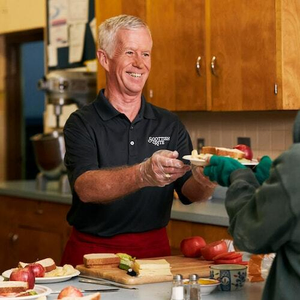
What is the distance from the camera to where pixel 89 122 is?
3252mm

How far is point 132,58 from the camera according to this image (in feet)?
10.8

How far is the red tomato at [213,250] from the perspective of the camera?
111 inches

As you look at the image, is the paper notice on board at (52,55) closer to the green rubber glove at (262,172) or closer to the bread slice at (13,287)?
the bread slice at (13,287)

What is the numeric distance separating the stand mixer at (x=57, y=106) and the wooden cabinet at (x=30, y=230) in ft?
0.75

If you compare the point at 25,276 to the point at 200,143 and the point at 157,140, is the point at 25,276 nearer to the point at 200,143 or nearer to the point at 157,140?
the point at 157,140

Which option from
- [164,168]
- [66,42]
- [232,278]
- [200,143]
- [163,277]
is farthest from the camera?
[66,42]

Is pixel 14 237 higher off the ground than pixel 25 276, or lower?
lower

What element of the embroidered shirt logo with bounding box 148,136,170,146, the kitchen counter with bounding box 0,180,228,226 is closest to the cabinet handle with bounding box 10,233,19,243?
the kitchen counter with bounding box 0,180,228,226

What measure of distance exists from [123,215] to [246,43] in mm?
1521

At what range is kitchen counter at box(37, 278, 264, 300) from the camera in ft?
7.74

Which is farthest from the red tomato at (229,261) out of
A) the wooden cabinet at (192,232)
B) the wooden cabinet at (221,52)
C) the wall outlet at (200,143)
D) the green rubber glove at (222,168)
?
the wall outlet at (200,143)

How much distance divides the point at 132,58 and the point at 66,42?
3053 mm

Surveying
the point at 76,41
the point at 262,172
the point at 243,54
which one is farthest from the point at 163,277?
the point at 76,41

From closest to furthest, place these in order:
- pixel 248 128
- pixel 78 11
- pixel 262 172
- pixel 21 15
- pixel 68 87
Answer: pixel 262 172
pixel 248 128
pixel 68 87
pixel 78 11
pixel 21 15
